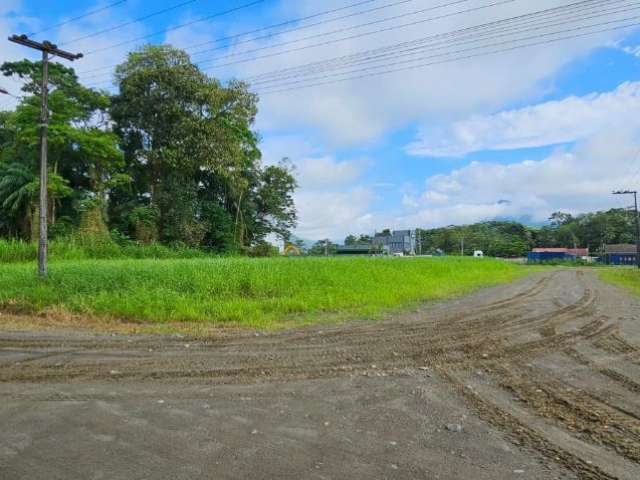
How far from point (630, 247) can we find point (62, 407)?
8814cm

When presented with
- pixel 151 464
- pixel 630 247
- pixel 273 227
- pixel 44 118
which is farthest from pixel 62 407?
pixel 630 247

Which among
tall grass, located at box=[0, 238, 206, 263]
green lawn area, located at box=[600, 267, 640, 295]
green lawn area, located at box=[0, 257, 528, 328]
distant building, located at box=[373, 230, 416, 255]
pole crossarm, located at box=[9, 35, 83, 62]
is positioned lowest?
green lawn area, located at box=[600, 267, 640, 295]

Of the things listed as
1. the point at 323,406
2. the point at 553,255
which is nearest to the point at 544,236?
the point at 553,255

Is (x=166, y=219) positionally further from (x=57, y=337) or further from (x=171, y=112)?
(x=57, y=337)

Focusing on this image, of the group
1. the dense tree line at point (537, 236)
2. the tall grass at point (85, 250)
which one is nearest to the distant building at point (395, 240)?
the dense tree line at point (537, 236)

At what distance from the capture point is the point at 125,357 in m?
6.37

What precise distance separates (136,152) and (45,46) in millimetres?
→ 20311

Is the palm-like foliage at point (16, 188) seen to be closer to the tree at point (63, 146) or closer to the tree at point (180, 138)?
the tree at point (63, 146)

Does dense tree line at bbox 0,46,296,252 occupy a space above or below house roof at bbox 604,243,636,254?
above

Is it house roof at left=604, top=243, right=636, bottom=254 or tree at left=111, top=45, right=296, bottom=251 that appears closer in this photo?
tree at left=111, top=45, right=296, bottom=251

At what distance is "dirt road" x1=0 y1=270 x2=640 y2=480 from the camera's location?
3221 millimetres

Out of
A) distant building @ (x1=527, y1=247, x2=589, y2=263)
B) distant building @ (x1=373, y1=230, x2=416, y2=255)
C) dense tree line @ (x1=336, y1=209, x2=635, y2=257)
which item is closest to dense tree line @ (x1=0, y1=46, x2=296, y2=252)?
dense tree line @ (x1=336, y1=209, x2=635, y2=257)

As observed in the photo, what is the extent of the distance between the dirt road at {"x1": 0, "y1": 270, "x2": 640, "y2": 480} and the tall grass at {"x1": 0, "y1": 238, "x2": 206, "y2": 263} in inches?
610

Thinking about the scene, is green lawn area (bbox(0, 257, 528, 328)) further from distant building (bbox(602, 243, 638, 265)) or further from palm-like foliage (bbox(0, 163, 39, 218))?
distant building (bbox(602, 243, 638, 265))
